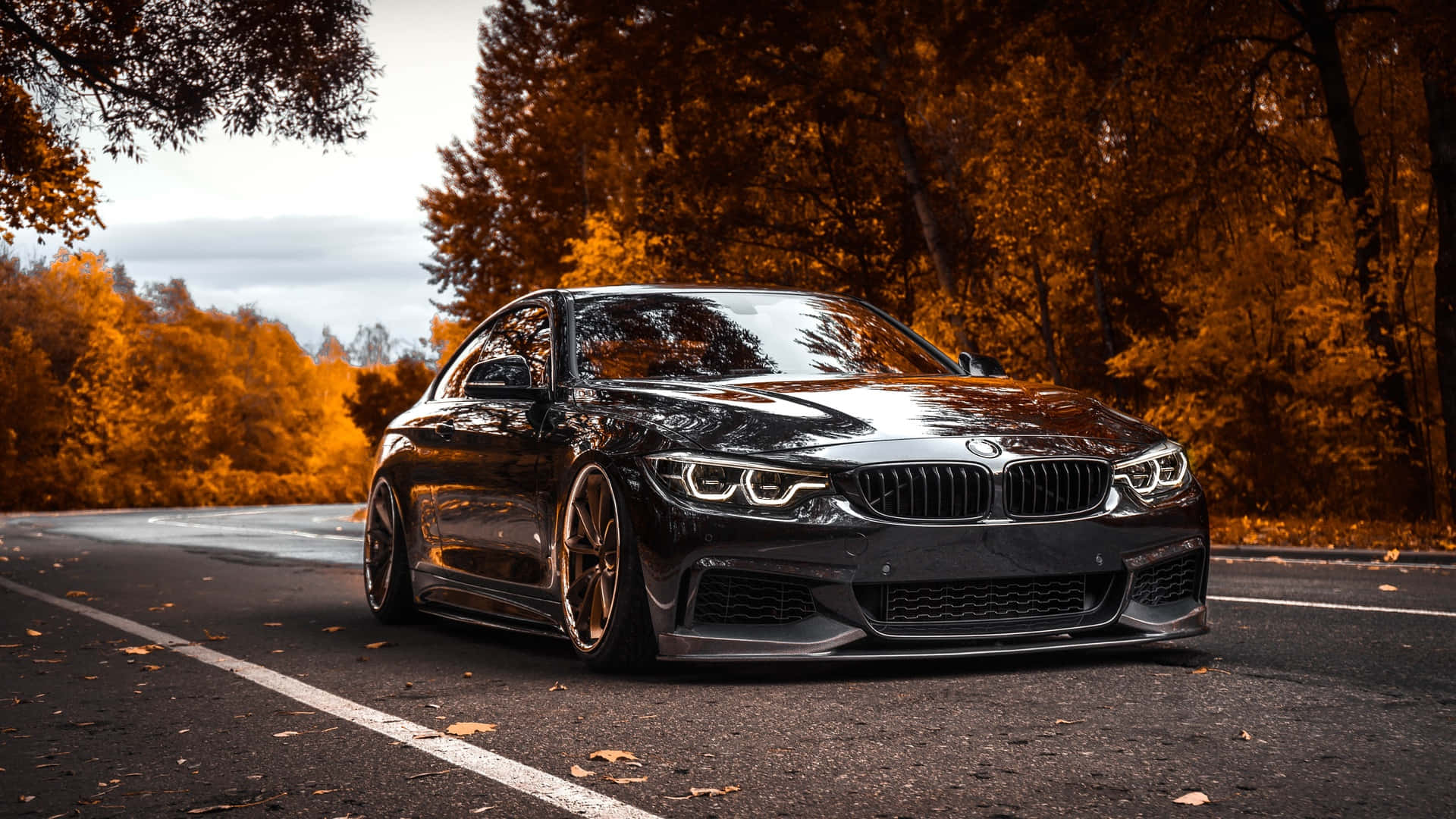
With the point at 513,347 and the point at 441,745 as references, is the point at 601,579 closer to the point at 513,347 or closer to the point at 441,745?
the point at 441,745

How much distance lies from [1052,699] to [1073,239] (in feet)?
50.1

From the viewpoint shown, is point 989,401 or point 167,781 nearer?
point 167,781

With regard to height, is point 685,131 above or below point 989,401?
above

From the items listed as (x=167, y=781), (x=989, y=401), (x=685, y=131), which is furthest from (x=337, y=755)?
(x=685, y=131)

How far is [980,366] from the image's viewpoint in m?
7.37

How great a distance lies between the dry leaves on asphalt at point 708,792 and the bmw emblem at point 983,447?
1806mm

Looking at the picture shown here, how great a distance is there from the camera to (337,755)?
4.78 m

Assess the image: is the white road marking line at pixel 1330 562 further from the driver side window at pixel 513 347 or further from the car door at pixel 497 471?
the car door at pixel 497 471

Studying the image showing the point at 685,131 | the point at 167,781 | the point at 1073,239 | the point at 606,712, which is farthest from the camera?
the point at 685,131

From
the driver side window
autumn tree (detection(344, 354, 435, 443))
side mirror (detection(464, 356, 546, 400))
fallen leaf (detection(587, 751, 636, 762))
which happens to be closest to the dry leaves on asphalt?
fallen leaf (detection(587, 751, 636, 762))

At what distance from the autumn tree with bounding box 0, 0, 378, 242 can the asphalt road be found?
11718 mm

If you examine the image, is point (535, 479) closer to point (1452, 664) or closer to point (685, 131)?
point (1452, 664)

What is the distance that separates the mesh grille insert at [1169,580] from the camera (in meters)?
5.85

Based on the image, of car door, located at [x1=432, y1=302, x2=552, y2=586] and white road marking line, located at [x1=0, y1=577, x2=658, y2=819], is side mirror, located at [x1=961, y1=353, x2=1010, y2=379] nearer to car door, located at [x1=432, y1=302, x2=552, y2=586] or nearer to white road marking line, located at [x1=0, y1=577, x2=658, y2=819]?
car door, located at [x1=432, y1=302, x2=552, y2=586]
